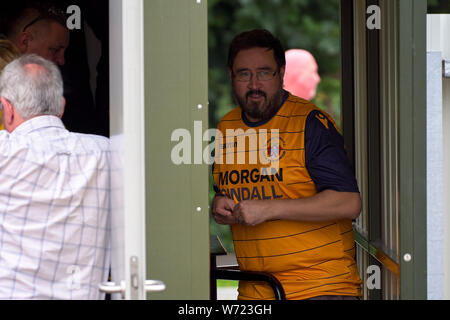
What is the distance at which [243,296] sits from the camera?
10.2 feet

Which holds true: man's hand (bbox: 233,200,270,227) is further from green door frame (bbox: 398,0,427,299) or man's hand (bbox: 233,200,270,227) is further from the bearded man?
green door frame (bbox: 398,0,427,299)

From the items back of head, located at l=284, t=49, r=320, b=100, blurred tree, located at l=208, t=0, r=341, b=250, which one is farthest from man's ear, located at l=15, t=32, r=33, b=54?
blurred tree, located at l=208, t=0, r=341, b=250

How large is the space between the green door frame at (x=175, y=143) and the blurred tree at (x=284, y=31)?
A: 24.2 ft

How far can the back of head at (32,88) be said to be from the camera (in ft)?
7.57

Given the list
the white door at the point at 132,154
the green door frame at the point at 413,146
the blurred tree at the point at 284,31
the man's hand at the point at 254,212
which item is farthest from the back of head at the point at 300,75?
the white door at the point at 132,154

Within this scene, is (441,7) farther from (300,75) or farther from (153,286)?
(300,75)

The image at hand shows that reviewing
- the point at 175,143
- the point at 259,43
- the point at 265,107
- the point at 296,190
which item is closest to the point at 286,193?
the point at 296,190

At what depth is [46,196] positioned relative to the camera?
7.22ft

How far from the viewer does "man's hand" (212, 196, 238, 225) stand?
9.53 ft

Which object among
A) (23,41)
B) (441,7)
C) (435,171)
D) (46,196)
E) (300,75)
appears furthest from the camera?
(300,75)

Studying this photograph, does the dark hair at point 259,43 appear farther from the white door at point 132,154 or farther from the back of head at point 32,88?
the white door at point 132,154

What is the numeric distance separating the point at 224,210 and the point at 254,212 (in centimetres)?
22

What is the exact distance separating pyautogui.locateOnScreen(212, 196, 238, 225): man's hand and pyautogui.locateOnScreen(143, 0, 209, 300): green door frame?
686 mm
